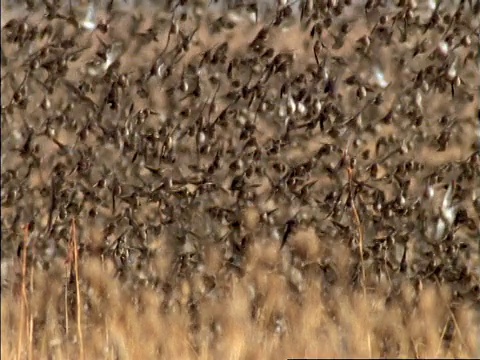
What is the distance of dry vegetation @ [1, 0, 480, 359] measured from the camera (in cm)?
264

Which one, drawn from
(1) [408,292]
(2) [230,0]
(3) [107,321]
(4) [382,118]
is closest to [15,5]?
(2) [230,0]

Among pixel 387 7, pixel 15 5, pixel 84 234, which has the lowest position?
pixel 84 234

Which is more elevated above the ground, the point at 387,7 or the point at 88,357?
the point at 387,7

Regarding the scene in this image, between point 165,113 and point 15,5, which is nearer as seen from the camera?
point 165,113

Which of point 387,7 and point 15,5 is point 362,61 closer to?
point 387,7

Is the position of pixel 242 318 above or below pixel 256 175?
below

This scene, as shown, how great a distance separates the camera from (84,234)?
9.66 feet

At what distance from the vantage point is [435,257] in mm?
2688

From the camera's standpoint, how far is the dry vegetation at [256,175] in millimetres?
2639

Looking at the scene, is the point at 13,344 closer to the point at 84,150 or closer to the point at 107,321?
the point at 107,321

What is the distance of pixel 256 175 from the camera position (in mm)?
2734

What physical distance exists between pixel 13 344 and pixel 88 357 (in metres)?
0.24

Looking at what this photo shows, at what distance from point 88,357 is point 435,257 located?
3.53ft

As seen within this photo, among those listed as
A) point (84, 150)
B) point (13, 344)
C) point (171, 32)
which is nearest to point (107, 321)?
point (13, 344)
